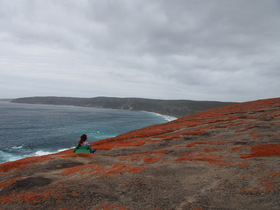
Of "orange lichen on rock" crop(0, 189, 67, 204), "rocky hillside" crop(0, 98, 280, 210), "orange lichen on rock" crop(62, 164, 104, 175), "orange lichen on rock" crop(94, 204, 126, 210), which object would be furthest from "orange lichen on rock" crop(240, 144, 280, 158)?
"orange lichen on rock" crop(0, 189, 67, 204)

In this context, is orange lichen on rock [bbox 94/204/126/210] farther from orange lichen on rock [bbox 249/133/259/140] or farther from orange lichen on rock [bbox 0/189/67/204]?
orange lichen on rock [bbox 249/133/259/140]

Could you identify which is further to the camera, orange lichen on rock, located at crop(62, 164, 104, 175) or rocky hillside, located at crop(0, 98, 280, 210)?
orange lichen on rock, located at crop(62, 164, 104, 175)

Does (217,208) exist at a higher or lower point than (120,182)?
higher

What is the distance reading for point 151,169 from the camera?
12047 millimetres

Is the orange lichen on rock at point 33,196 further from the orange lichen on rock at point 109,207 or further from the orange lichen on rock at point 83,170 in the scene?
the orange lichen on rock at point 83,170

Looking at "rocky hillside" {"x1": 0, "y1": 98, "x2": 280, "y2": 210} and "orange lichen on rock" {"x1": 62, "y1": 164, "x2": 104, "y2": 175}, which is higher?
"rocky hillside" {"x1": 0, "y1": 98, "x2": 280, "y2": 210}

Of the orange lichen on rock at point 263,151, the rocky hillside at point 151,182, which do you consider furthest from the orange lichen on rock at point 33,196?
the orange lichen on rock at point 263,151

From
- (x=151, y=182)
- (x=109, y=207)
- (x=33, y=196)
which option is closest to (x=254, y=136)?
(x=151, y=182)

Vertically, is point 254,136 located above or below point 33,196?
above

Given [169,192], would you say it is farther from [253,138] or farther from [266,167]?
[253,138]

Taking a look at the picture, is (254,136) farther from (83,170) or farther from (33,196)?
(33,196)

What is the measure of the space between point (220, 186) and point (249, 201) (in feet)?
5.80

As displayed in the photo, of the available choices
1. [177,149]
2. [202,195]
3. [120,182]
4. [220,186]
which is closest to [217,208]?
[202,195]

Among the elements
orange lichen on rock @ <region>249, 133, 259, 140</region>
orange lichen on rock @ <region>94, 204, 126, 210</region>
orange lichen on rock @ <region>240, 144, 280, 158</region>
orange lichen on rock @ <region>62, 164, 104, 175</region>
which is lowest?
orange lichen on rock @ <region>62, 164, 104, 175</region>
